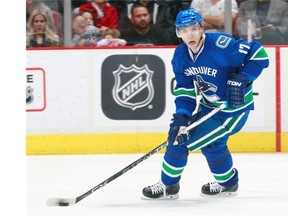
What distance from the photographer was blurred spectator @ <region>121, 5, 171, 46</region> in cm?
718

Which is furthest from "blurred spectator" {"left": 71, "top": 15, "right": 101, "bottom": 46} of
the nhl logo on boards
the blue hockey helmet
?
the blue hockey helmet

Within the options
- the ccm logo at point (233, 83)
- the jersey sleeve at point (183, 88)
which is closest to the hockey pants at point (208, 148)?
the jersey sleeve at point (183, 88)

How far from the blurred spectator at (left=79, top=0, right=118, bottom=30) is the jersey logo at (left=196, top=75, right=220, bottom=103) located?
2.64 metres

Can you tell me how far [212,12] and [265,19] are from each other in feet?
1.33

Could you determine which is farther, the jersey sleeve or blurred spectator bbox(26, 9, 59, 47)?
blurred spectator bbox(26, 9, 59, 47)

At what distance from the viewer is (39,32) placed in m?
7.17

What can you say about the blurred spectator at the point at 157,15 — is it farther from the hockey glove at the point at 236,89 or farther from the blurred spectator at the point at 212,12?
the hockey glove at the point at 236,89

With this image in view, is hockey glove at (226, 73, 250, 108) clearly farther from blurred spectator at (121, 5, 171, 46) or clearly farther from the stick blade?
blurred spectator at (121, 5, 171, 46)

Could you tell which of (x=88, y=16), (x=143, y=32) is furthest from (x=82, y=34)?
(x=143, y=32)

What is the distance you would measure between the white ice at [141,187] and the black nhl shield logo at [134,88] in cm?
37

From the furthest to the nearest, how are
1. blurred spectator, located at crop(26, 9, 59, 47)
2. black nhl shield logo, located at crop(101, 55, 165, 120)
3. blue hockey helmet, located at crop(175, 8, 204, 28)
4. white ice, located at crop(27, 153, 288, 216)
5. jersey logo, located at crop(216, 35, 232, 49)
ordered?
blurred spectator, located at crop(26, 9, 59, 47)
black nhl shield logo, located at crop(101, 55, 165, 120)
jersey logo, located at crop(216, 35, 232, 49)
blue hockey helmet, located at crop(175, 8, 204, 28)
white ice, located at crop(27, 153, 288, 216)

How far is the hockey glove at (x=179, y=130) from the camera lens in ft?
15.1

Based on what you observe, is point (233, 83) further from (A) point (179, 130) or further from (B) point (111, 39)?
(B) point (111, 39)

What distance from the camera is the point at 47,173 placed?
5.98 metres
